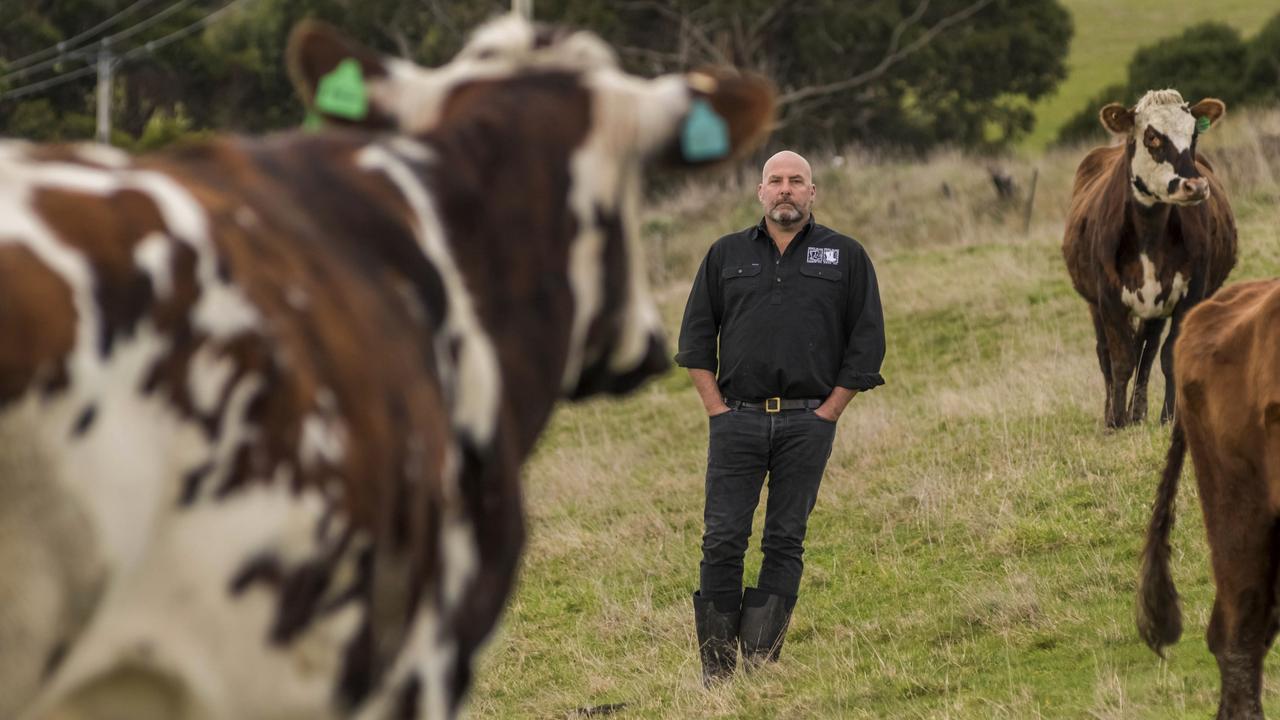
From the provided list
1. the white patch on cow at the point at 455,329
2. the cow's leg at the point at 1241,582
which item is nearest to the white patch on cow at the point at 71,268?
the white patch on cow at the point at 455,329

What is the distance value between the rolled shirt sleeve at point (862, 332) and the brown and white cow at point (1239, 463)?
5.94ft

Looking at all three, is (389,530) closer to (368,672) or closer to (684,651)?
(368,672)

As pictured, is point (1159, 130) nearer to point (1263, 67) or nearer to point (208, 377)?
point (208, 377)

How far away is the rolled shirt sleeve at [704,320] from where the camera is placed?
8312mm

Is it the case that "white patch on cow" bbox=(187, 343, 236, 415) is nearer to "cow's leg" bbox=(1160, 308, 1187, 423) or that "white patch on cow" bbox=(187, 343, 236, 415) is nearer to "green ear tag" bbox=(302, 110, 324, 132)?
"green ear tag" bbox=(302, 110, 324, 132)

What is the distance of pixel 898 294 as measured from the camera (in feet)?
62.1

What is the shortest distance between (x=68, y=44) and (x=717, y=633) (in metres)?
36.6

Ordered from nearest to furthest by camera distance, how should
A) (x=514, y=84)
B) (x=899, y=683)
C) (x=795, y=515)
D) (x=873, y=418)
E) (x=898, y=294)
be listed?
(x=514, y=84) → (x=899, y=683) → (x=795, y=515) → (x=873, y=418) → (x=898, y=294)

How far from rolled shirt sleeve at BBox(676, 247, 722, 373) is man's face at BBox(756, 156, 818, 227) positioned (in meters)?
0.39

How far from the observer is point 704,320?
8352 millimetres

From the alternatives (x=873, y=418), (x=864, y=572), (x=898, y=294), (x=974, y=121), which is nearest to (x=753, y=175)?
(x=974, y=121)

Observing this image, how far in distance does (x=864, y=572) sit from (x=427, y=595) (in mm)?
6757

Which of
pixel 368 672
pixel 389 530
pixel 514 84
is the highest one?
pixel 514 84

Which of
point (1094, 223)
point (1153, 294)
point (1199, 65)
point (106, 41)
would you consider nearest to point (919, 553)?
point (1153, 294)
